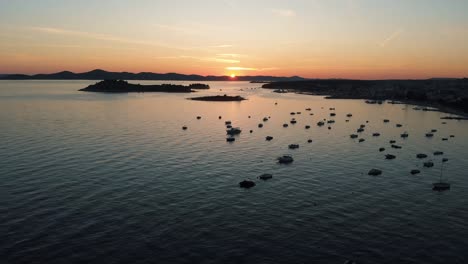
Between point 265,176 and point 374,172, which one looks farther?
point 374,172

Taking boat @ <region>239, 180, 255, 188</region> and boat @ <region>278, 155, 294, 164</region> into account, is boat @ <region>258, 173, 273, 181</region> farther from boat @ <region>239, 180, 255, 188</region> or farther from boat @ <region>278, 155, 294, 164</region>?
boat @ <region>278, 155, 294, 164</region>

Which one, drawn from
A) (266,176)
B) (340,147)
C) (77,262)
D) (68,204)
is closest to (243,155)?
(266,176)

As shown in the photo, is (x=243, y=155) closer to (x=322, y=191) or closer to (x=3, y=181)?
(x=322, y=191)

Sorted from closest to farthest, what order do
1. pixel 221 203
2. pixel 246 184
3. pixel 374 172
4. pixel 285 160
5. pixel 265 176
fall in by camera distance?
pixel 221 203 < pixel 246 184 < pixel 265 176 < pixel 374 172 < pixel 285 160

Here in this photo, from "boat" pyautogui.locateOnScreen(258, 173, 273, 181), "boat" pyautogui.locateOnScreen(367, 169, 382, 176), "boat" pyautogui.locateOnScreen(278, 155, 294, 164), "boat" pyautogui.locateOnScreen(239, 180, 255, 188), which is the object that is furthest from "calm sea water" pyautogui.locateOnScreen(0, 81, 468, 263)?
"boat" pyautogui.locateOnScreen(367, 169, 382, 176)

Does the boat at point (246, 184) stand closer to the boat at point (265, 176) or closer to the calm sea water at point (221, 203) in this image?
the calm sea water at point (221, 203)

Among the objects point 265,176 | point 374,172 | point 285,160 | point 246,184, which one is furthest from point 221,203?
point 374,172

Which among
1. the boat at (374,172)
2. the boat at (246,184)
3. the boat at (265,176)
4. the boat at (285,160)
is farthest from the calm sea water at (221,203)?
the boat at (374,172)

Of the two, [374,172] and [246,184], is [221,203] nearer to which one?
[246,184]
